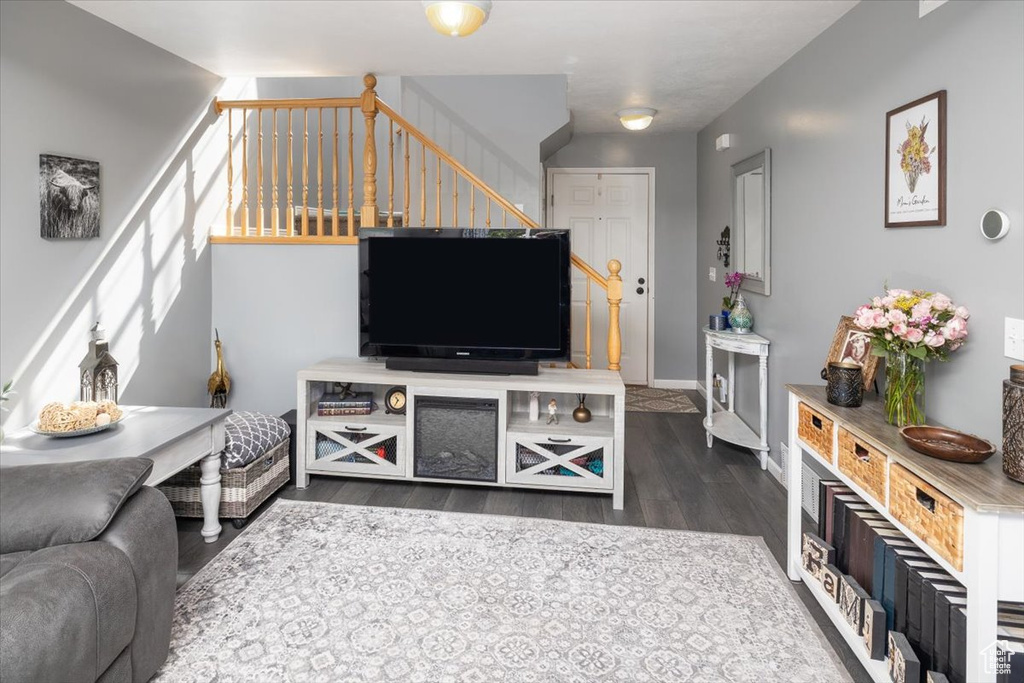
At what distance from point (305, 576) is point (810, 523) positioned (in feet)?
7.99

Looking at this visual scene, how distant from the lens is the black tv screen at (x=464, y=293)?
3.44m

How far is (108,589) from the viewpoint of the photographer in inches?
62.7

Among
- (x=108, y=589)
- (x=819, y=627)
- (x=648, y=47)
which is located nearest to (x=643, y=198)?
(x=648, y=47)

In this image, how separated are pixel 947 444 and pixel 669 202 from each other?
4800 mm

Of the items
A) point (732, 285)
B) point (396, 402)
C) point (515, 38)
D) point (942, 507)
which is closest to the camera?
point (942, 507)

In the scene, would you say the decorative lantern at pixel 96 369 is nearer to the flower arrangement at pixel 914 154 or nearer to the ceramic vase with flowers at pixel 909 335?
the ceramic vase with flowers at pixel 909 335

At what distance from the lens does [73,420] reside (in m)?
2.40

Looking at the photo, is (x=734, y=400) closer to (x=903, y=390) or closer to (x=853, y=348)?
(x=853, y=348)

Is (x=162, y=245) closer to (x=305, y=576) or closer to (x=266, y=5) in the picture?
(x=266, y=5)

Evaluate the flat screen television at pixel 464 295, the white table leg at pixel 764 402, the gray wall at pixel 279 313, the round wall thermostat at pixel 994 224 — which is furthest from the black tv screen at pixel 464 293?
the round wall thermostat at pixel 994 224

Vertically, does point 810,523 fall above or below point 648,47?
below

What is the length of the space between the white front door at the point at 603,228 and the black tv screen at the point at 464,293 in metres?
2.83

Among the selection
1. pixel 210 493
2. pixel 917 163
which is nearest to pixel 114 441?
pixel 210 493

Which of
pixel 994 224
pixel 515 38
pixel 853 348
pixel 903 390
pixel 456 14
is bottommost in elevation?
pixel 903 390
